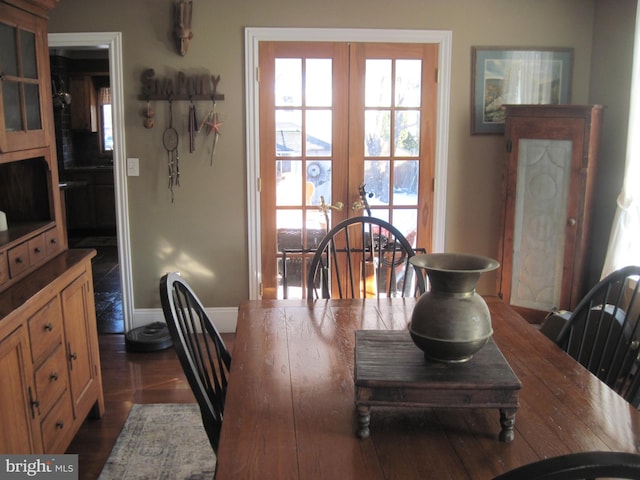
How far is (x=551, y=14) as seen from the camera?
13.0 ft

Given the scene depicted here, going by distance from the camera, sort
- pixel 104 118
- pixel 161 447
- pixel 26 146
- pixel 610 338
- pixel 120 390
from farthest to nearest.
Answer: pixel 104 118 → pixel 120 390 → pixel 161 447 → pixel 26 146 → pixel 610 338

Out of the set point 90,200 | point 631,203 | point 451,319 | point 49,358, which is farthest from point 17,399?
point 90,200

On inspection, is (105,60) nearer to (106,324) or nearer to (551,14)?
(106,324)

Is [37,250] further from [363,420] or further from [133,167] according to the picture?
[363,420]

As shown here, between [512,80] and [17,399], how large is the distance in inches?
133

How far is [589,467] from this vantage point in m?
0.87

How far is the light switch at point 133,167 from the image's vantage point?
13.0ft

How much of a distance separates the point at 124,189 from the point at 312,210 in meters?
1.24

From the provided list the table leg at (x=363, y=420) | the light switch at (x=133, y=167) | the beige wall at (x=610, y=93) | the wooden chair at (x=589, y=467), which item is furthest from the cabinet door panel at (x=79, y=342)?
the beige wall at (x=610, y=93)

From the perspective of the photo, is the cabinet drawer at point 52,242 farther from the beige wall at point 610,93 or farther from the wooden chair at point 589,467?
the beige wall at point 610,93

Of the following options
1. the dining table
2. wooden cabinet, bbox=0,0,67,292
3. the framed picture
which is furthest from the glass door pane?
the dining table

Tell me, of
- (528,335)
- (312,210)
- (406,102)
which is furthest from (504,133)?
(528,335)

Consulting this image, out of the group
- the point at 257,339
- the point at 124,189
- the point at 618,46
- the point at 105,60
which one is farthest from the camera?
the point at 105,60

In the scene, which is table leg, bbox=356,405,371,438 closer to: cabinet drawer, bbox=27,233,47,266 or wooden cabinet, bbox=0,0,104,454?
wooden cabinet, bbox=0,0,104,454
